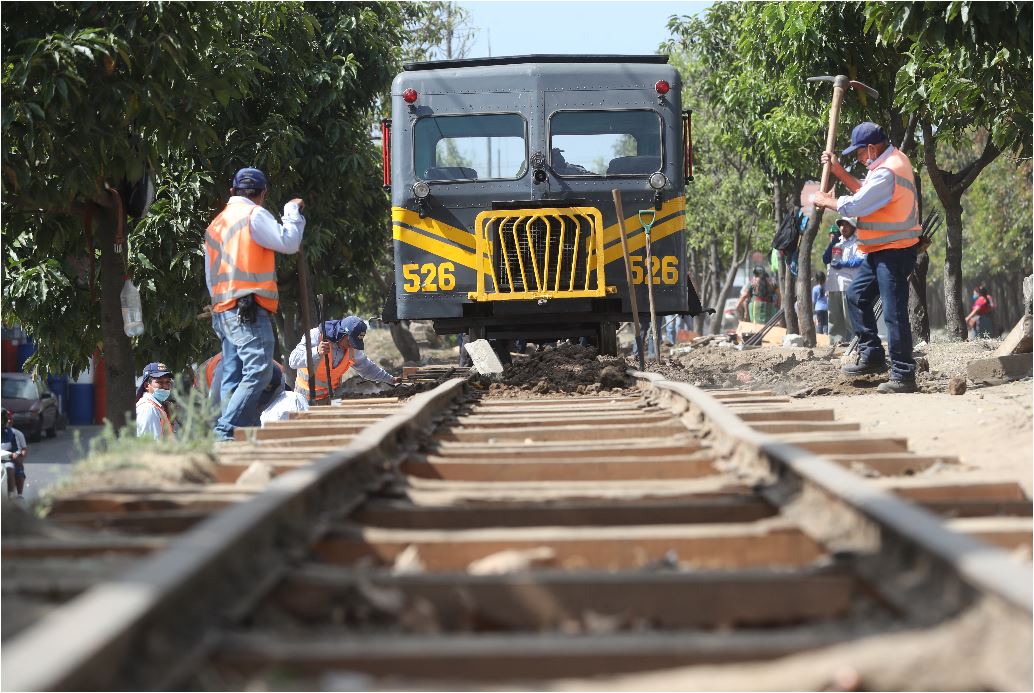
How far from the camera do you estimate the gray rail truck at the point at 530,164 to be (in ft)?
37.1

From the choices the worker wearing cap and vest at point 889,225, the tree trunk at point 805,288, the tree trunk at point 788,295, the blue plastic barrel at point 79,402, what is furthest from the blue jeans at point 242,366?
the blue plastic barrel at point 79,402

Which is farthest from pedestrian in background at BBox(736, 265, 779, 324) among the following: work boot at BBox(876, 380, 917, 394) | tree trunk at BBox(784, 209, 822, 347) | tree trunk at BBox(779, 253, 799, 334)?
work boot at BBox(876, 380, 917, 394)

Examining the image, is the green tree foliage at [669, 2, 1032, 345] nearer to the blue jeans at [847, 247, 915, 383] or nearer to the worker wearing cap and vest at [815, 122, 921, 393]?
the worker wearing cap and vest at [815, 122, 921, 393]

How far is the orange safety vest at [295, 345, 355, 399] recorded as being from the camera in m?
11.2

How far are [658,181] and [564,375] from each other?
96.7 inches

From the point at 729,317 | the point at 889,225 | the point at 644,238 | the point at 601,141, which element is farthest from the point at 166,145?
the point at 729,317

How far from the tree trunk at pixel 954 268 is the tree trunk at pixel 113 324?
486 inches

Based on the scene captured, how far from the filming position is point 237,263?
8.46 meters

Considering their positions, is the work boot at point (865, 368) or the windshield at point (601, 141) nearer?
the work boot at point (865, 368)

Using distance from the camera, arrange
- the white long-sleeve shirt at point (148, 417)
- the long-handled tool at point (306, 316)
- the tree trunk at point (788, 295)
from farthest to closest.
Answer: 1. the tree trunk at point (788, 295)
2. the long-handled tool at point (306, 316)
3. the white long-sleeve shirt at point (148, 417)

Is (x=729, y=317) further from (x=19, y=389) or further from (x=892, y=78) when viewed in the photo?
(x=892, y=78)

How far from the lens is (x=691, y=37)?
28156 mm

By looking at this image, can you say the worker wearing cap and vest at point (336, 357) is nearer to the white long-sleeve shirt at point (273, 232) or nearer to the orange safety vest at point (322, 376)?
the orange safety vest at point (322, 376)

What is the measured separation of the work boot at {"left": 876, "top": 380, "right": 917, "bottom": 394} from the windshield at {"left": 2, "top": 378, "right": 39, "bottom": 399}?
23.9 metres
